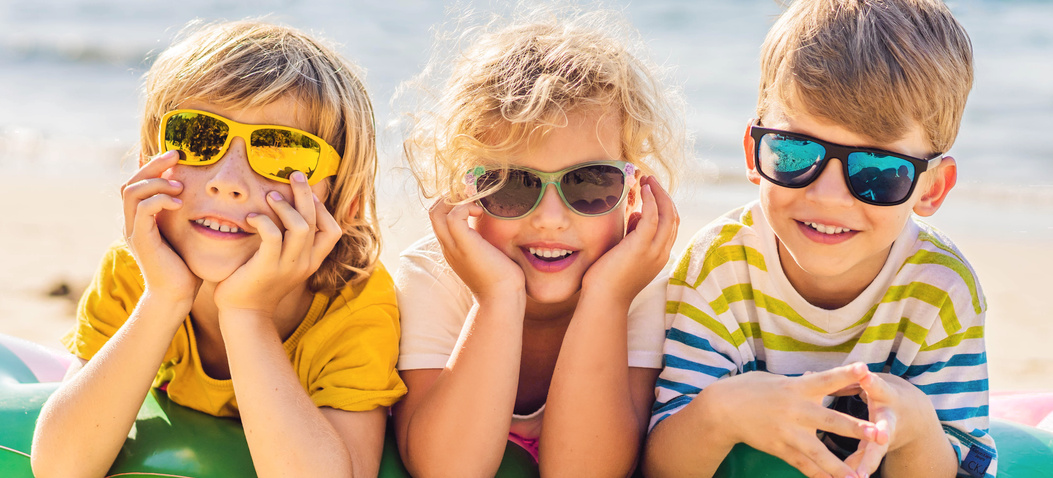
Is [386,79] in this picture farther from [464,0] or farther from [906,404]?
[906,404]

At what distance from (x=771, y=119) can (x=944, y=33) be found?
1.63 ft

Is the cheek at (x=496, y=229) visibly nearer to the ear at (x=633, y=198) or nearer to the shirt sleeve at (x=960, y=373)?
the ear at (x=633, y=198)

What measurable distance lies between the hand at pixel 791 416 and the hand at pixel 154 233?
1404 millimetres

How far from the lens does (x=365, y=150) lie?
106 inches

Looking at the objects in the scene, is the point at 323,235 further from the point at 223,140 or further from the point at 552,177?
the point at 552,177

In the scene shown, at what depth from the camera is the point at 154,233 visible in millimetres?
2334

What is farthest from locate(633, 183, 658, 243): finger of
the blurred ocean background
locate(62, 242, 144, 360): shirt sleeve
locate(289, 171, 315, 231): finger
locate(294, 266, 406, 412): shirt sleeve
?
the blurred ocean background

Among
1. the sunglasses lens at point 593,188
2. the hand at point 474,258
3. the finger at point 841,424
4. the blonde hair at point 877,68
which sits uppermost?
the blonde hair at point 877,68

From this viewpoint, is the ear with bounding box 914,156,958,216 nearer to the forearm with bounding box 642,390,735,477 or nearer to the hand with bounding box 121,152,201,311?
the forearm with bounding box 642,390,735,477

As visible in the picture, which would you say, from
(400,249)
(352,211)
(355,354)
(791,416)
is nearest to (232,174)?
(352,211)

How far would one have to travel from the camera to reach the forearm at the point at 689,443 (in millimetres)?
2281

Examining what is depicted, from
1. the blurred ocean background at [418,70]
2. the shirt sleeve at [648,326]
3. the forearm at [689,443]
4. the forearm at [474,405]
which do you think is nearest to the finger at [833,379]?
the forearm at [689,443]

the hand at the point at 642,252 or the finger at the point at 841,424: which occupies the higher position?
the hand at the point at 642,252

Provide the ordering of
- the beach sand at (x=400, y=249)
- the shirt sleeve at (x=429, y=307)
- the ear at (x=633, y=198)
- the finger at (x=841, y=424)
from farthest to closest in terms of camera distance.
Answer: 1. the beach sand at (x=400, y=249)
2. the ear at (x=633, y=198)
3. the shirt sleeve at (x=429, y=307)
4. the finger at (x=841, y=424)
